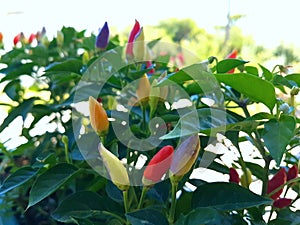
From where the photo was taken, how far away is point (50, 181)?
44 centimetres

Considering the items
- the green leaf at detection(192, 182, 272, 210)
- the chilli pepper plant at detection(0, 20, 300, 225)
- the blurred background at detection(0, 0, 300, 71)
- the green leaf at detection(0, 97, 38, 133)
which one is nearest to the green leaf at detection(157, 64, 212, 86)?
the chilli pepper plant at detection(0, 20, 300, 225)

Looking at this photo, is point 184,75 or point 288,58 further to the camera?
point 288,58

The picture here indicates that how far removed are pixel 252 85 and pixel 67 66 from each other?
303 mm

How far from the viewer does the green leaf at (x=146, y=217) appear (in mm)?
370

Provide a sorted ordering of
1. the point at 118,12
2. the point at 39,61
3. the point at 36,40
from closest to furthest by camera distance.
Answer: the point at 39,61, the point at 36,40, the point at 118,12

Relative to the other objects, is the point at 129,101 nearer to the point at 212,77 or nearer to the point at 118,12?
the point at 212,77

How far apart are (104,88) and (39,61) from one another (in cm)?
20

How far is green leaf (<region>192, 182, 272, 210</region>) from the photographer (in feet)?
1.25

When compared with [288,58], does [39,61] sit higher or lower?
higher

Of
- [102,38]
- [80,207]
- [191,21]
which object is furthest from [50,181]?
[191,21]

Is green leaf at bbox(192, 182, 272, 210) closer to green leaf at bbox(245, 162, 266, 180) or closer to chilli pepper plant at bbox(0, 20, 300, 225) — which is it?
chilli pepper plant at bbox(0, 20, 300, 225)

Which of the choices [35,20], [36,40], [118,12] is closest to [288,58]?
[118,12]

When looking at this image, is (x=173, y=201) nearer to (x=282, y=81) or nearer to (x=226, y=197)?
(x=226, y=197)

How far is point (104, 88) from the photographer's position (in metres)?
0.61
